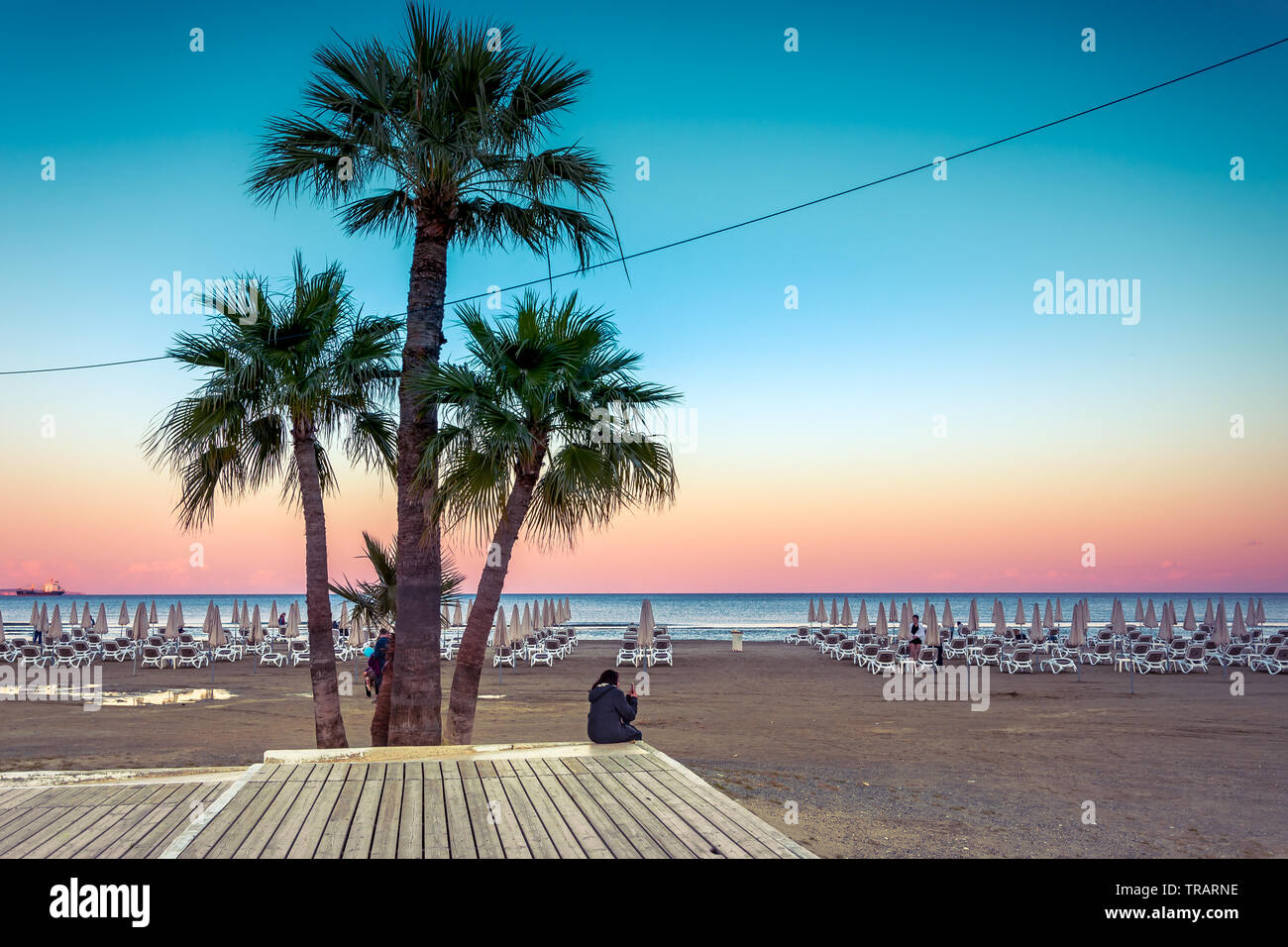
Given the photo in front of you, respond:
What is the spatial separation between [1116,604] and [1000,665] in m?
4.77

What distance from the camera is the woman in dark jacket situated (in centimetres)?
759

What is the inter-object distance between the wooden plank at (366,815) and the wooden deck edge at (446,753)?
0.32 metres

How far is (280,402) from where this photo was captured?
9445 mm

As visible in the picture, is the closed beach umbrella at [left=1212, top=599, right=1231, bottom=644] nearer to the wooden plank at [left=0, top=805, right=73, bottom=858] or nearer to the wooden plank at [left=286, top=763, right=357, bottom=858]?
the wooden plank at [left=286, top=763, right=357, bottom=858]

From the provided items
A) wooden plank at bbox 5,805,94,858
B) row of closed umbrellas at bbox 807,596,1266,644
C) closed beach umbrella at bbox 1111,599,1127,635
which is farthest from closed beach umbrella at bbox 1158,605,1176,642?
wooden plank at bbox 5,805,94,858

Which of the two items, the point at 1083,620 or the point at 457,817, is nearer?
the point at 457,817

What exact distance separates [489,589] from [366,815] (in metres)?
3.61

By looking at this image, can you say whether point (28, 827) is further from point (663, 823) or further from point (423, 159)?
point (423, 159)

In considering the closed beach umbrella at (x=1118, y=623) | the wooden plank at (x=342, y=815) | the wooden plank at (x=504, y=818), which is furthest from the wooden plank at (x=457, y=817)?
the closed beach umbrella at (x=1118, y=623)

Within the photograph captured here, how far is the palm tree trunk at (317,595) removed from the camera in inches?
370

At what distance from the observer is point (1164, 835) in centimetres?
736

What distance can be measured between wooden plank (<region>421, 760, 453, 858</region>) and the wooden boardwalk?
0.04 ft

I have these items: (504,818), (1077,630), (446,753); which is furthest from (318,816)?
(1077,630)
